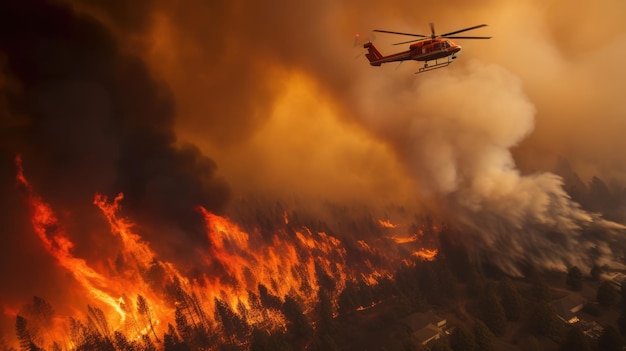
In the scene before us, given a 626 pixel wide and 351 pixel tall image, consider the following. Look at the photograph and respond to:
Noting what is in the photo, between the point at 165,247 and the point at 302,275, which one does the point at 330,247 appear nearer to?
the point at 302,275

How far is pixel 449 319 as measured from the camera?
166 ft

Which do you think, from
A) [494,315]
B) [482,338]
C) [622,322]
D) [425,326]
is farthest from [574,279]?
[425,326]

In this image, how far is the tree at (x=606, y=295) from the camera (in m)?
49.6

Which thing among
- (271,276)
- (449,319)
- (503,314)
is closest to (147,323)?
(271,276)

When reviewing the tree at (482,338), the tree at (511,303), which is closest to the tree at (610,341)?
the tree at (511,303)

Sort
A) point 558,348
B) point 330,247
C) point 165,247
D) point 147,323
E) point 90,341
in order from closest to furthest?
point 558,348 → point 90,341 → point 147,323 → point 165,247 → point 330,247

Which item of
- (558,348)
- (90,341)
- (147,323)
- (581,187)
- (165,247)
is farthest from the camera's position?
(581,187)

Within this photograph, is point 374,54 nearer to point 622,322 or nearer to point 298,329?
point 298,329

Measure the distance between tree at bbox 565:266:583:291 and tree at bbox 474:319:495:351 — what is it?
22.1m

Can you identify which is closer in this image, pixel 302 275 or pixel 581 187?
pixel 302 275

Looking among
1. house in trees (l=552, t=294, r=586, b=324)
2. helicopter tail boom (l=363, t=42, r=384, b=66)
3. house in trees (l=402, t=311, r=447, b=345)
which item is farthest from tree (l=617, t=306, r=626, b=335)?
helicopter tail boom (l=363, t=42, r=384, b=66)

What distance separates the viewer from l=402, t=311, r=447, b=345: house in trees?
149 feet

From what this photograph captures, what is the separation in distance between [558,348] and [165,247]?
187ft

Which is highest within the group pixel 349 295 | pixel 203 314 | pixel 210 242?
pixel 210 242
